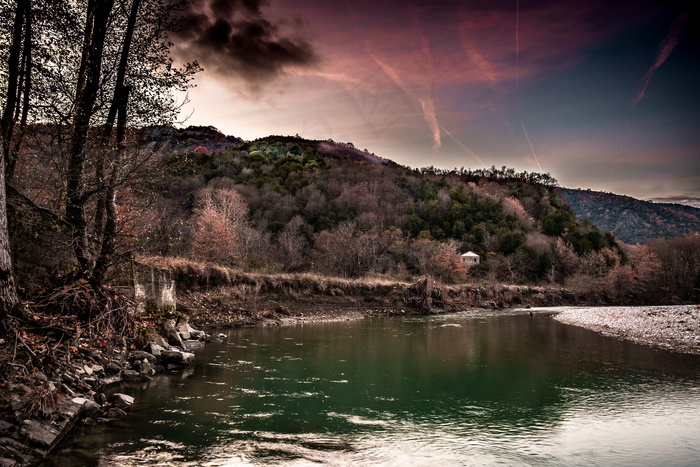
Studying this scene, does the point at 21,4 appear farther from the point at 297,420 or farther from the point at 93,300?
the point at 297,420

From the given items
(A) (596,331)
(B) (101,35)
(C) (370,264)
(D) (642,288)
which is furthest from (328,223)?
(B) (101,35)

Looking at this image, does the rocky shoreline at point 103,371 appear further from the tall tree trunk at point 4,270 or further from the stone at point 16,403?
the tall tree trunk at point 4,270

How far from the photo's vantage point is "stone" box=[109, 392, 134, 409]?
377 inches

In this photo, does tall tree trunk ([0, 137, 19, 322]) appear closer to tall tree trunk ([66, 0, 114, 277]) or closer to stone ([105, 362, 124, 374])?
tall tree trunk ([66, 0, 114, 277])

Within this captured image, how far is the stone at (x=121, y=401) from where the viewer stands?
959cm

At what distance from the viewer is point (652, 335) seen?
24.6 meters

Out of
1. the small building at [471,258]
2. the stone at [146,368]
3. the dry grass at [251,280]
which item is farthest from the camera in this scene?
the small building at [471,258]

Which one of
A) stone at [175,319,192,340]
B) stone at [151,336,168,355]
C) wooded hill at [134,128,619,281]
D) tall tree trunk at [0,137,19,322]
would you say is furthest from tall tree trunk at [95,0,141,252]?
wooded hill at [134,128,619,281]

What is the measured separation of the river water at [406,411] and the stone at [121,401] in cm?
21

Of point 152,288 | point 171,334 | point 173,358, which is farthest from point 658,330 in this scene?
point 152,288

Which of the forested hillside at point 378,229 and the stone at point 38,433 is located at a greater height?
the forested hillside at point 378,229

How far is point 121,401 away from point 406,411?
6.99 metres

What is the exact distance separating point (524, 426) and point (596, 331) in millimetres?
23078

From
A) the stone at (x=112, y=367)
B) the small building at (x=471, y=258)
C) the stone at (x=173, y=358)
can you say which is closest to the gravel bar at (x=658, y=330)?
the stone at (x=173, y=358)
